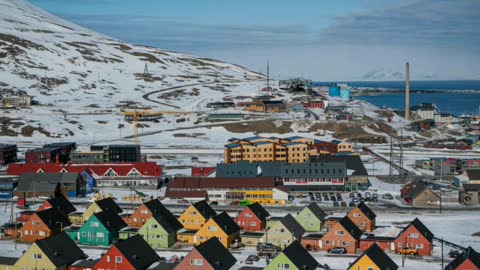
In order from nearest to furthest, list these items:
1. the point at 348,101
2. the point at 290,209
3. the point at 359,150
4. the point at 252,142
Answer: the point at 290,209
the point at 252,142
the point at 359,150
the point at 348,101

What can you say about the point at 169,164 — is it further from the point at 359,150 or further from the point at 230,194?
the point at 359,150

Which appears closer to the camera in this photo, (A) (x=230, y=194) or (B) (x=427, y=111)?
(A) (x=230, y=194)

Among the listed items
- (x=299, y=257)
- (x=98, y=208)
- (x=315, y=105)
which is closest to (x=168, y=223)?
(x=98, y=208)

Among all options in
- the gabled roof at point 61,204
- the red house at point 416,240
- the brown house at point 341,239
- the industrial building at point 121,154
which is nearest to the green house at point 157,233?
the gabled roof at point 61,204

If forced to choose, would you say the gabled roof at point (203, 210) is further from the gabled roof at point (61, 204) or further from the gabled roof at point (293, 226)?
the gabled roof at point (61, 204)

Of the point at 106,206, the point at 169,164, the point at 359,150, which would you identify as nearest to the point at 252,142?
the point at 169,164

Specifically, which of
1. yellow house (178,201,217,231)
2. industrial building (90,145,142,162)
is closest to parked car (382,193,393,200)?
yellow house (178,201,217,231)
